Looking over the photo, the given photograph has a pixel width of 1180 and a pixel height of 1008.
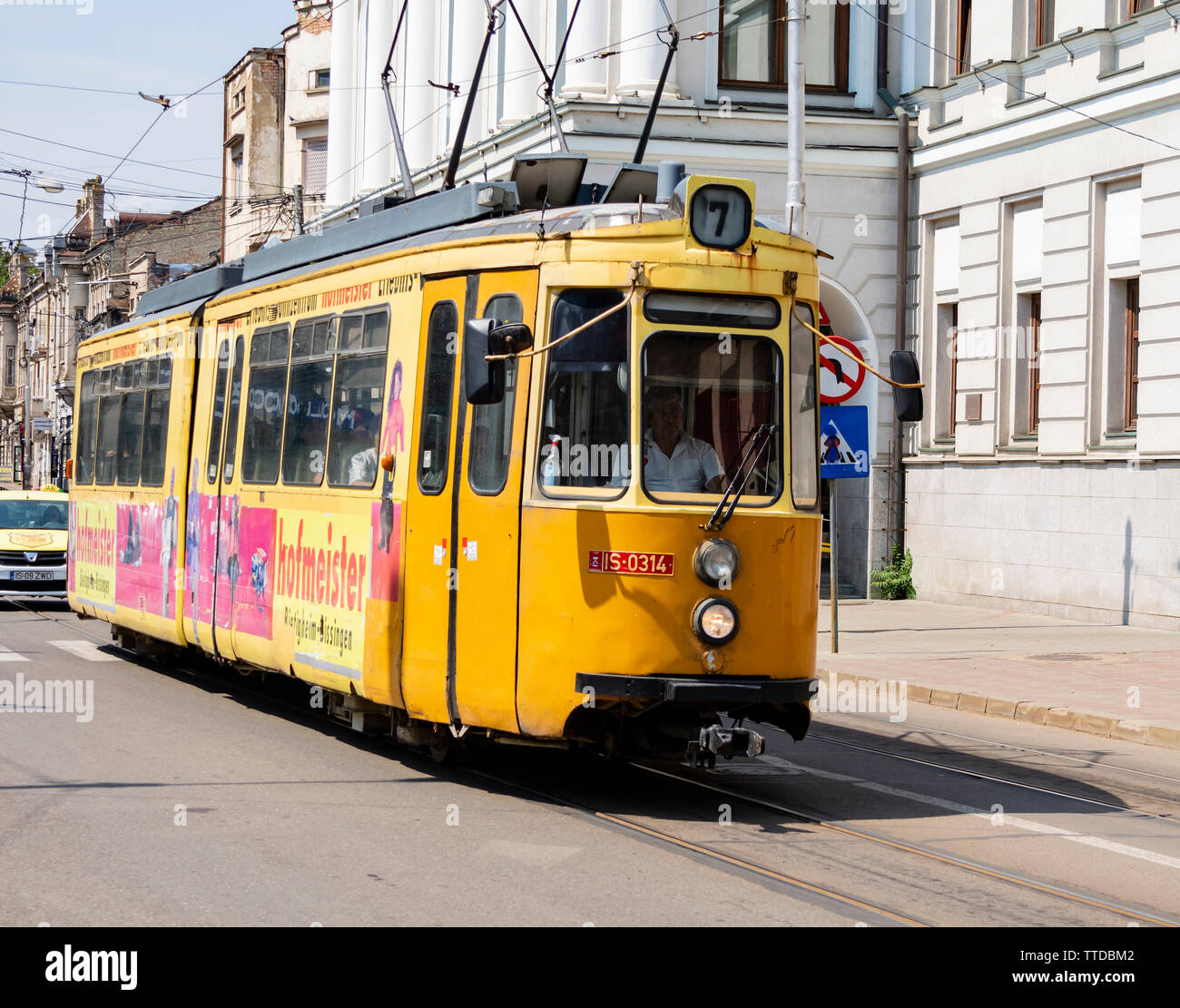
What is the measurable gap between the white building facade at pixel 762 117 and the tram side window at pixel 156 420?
9615 millimetres

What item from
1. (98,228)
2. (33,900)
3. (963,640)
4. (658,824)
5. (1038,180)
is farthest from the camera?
(98,228)

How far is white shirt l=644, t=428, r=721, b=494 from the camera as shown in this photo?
8.33 meters

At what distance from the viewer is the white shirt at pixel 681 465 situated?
8.33m

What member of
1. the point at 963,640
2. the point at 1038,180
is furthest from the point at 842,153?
the point at 963,640

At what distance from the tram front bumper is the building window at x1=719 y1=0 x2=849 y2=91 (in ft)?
58.2

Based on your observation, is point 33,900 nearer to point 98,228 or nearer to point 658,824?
point 658,824

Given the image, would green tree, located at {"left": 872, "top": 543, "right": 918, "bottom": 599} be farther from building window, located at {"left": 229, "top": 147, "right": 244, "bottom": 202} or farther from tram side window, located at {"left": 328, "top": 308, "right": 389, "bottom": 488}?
building window, located at {"left": 229, "top": 147, "right": 244, "bottom": 202}

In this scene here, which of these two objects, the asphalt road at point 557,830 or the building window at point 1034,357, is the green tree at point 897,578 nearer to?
the building window at point 1034,357

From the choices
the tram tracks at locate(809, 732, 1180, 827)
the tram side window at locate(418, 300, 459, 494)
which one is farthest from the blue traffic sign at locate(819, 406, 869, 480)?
the tram side window at locate(418, 300, 459, 494)

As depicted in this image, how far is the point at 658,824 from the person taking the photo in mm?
8273

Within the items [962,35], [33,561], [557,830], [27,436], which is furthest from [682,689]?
[27,436]
